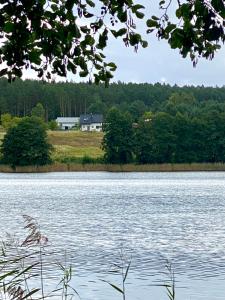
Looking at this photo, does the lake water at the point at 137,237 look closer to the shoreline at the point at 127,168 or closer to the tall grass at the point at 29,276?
the tall grass at the point at 29,276

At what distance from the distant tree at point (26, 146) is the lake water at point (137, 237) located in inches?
2225

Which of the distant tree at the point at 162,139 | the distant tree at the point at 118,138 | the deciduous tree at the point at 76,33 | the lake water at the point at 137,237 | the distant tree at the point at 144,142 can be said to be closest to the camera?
the deciduous tree at the point at 76,33

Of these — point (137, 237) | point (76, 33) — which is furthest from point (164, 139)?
point (76, 33)

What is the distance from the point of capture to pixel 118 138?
427ft

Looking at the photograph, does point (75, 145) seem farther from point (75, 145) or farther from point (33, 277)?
point (33, 277)

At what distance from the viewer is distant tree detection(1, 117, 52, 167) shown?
12475cm

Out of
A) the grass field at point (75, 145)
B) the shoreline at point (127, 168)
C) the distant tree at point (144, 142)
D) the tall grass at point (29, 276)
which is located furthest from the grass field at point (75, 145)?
the tall grass at point (29, 276)

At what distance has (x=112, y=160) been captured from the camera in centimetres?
12862

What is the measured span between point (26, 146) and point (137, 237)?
92471 millimetres

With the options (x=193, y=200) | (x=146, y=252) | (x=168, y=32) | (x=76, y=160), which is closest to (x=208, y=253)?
(x=146, y=252)

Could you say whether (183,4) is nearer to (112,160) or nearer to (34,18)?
(34,18)

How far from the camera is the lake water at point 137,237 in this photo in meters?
21.2

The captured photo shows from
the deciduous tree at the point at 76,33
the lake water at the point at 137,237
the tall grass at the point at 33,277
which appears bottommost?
the lake water at the point at 137,237

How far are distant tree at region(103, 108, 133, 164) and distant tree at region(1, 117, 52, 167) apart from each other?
10416 mm
